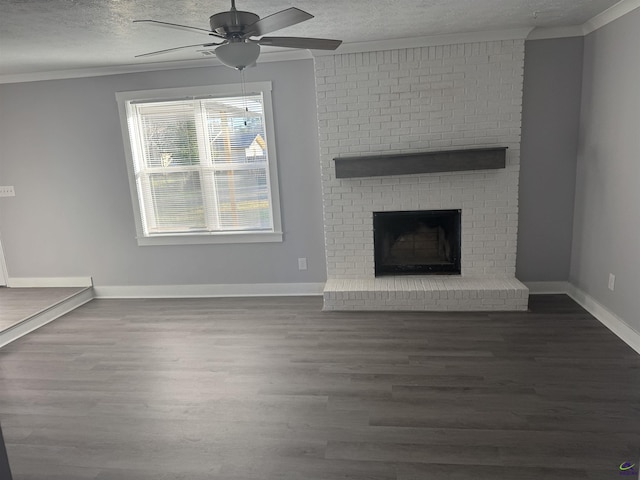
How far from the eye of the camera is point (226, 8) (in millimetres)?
2762

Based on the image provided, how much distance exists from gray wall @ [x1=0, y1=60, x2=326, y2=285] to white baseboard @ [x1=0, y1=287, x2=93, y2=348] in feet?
0.80

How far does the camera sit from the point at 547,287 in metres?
4.28

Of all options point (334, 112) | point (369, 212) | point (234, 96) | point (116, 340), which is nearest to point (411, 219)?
point (369, 212)

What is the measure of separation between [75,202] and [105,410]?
291 cm

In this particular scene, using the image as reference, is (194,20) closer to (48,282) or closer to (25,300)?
(25,300)

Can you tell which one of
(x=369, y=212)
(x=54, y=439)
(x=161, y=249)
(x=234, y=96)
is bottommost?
(x=54, y=439)

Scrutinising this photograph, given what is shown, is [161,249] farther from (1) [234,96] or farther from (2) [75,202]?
(1) [234,96]

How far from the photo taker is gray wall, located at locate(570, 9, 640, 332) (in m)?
3.12

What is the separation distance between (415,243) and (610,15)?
7.94 feet

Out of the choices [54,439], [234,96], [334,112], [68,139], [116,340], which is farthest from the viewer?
[68,139]

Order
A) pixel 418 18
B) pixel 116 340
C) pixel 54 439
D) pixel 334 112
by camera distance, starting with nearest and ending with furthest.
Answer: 1. pixel 54 439
2. pixel 418 18
3. pixel 116 340
4. pixel 334 112

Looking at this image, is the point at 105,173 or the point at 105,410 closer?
the point at 105,410

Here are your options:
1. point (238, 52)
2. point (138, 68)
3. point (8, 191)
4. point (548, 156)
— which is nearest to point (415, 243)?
point (548, 156)

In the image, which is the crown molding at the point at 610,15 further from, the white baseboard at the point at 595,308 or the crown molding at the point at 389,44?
the white baseboard at the point at 595,308
